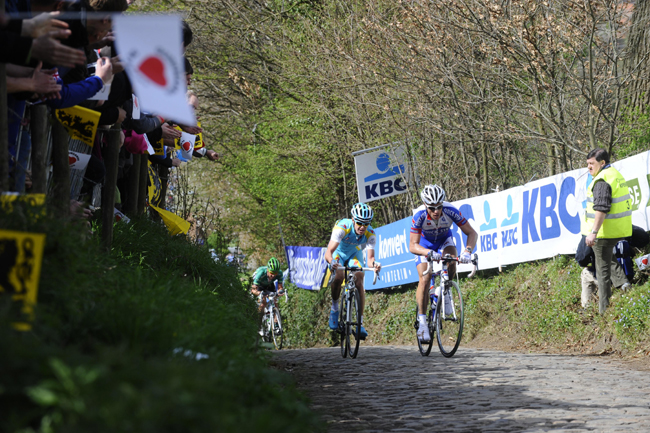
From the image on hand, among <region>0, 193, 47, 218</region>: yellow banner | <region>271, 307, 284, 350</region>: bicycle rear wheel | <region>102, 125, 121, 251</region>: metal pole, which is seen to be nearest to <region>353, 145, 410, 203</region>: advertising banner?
<region>271, 307, 284, 350</region>: bicycle rear wheel

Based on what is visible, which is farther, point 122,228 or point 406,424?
point 122,228

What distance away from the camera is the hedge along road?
5.46 m

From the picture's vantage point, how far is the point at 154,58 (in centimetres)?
427

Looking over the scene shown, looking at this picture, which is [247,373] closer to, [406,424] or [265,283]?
[406,424]

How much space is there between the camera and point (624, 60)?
12.7 m

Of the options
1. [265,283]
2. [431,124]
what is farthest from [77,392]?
A: [265,283]

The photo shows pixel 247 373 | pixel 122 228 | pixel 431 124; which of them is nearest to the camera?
pixel 247 373

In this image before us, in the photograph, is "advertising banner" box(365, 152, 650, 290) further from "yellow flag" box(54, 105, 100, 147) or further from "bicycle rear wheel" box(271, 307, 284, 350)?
"bicycle rear wheel" box(271, 307, 284, 350)

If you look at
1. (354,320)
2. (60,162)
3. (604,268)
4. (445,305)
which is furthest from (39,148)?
(604,268)

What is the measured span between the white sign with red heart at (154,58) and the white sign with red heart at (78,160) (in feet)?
8.69

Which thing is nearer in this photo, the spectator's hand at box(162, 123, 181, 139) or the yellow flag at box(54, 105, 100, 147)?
the yellow flag at box(54, 105, 100, 147)

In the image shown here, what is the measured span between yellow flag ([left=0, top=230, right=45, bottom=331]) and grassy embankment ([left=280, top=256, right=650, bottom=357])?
8053 millimetres

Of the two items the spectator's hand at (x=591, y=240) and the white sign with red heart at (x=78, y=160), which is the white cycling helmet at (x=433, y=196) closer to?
the spectator's hand at (x=591, y=240)

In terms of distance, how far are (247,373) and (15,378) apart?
1501 millimetres
